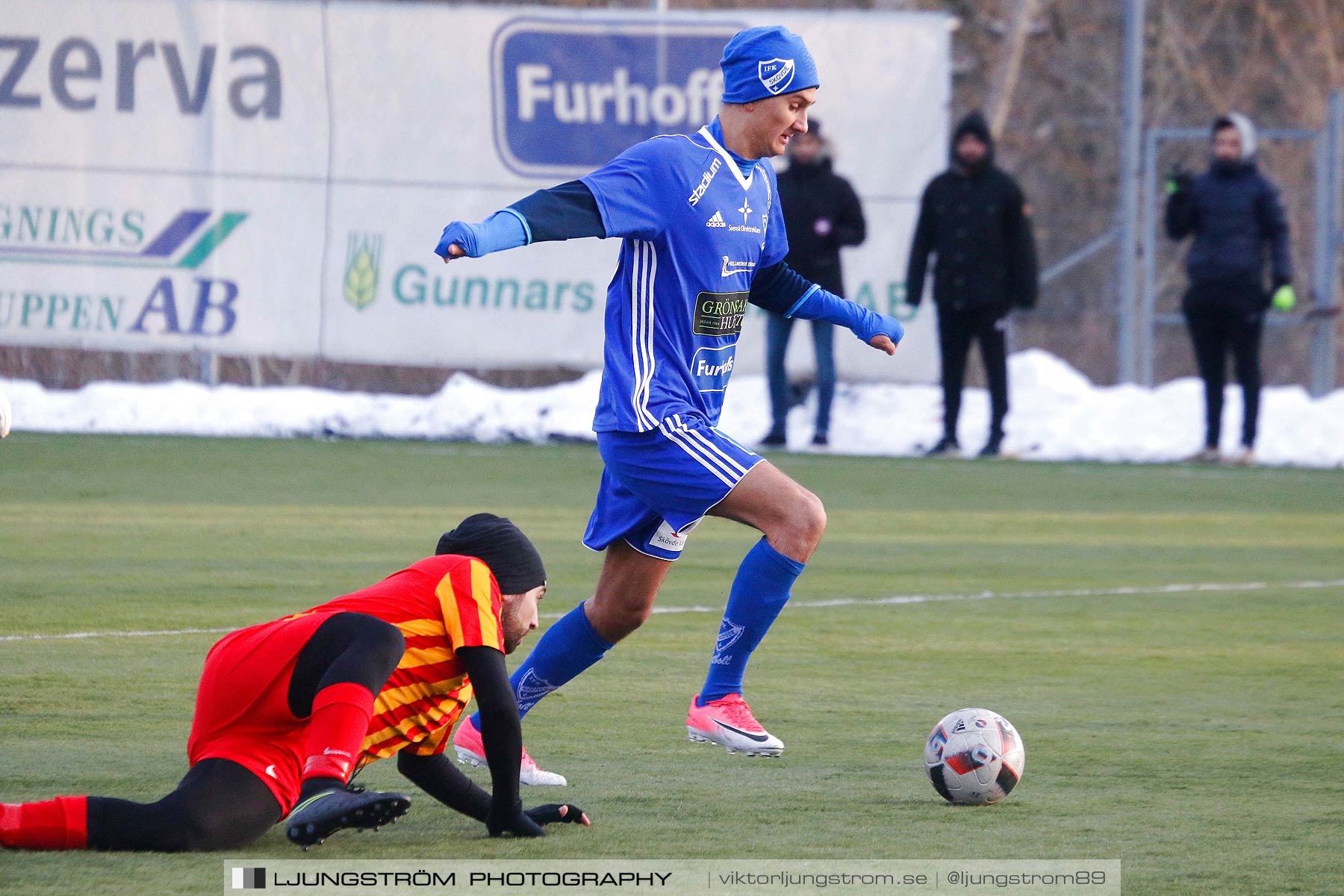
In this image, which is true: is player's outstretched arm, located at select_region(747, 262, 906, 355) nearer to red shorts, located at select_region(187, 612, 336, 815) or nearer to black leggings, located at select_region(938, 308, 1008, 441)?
red shorts, located at select_region(187, 612, 336, 815)

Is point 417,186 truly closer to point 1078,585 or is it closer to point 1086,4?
point 1078,585

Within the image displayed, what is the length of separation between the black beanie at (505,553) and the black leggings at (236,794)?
33 centimetres

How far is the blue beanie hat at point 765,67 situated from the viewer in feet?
17.7

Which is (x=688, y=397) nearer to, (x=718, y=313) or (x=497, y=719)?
(x=718, y=313)

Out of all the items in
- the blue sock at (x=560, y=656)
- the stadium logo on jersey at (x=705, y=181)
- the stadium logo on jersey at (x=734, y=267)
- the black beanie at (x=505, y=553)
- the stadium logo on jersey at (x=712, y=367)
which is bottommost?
the blue sock at (x=560, y=656)

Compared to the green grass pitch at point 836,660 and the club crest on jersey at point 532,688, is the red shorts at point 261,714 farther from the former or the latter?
the club crest on jersey at point 532,688

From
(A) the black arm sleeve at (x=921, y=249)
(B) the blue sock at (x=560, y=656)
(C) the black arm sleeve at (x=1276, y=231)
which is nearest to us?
(B) the blue sock at (x=560, y=656)

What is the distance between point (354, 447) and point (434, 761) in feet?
34.9

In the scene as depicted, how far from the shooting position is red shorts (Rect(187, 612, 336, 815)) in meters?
4.24

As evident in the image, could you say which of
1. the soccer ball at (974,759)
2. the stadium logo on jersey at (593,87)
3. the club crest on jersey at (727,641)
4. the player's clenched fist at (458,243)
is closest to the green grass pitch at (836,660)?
the soccer ball at (974,759)

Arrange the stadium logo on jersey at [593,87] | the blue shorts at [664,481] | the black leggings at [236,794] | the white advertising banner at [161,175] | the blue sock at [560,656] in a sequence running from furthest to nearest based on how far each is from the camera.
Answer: the stadium logo on jersey at [593,87]
the white advertising banner at [161,175]
the blue sock at [560,656]
the blue shorts at [664,481]
the black leggings at [236,794]

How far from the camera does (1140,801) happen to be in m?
4.80

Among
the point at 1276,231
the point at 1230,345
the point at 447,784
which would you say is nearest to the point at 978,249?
the point at 1230,345

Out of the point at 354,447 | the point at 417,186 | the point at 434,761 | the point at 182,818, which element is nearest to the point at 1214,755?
the point at 434,761
